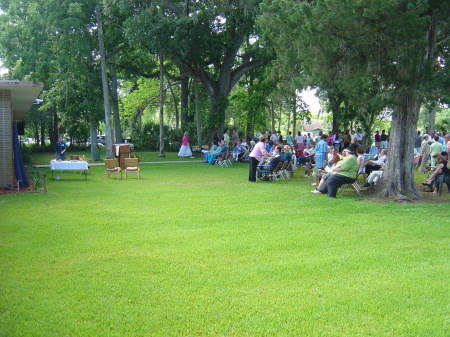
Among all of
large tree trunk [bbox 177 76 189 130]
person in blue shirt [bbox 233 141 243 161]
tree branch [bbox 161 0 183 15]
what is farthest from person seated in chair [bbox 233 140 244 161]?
large tree trunk [bbox 177 76 189 130]

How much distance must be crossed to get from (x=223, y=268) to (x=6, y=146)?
10.4 metres

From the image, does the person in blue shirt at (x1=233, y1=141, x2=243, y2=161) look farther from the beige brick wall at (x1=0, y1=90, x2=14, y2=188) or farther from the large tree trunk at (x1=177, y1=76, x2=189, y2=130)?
the beige brick wall at (x1=0, y1=90, x2=14, y2=188)

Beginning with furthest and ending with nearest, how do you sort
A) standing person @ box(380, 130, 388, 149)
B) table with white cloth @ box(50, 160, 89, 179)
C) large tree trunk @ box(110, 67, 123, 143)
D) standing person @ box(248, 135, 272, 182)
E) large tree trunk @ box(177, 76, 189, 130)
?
large tree trunk @ box(177, 76, 189, 130), large tree trunk @ box(110, 67, 123, 143), standing person @ box(380, 130, 388, 149), table with white cloth @ box(50, 160, 89, 179), standing person @ box(248, 135, 272, 182)

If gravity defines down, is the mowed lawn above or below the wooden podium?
below

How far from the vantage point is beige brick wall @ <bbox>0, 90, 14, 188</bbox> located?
45.6ft

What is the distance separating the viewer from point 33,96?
15.1m

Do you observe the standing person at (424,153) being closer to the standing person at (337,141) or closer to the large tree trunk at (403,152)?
the standing person at (337,141)

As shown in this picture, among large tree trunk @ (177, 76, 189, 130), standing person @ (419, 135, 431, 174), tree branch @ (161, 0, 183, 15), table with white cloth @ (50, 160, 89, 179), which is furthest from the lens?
large tree trunk @ (177, 76, 189, 130)

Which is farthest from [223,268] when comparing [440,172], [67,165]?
[67,165]

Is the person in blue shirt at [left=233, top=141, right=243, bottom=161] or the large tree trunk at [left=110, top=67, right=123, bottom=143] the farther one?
the large tree trunk at [left=110, top=67, right=123, bottom=143]

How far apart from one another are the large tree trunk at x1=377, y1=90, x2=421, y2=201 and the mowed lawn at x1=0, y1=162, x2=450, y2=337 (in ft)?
3.71

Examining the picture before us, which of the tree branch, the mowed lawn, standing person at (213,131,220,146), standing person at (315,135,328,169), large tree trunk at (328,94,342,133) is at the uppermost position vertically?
the tree branch

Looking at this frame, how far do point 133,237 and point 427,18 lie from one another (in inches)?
329

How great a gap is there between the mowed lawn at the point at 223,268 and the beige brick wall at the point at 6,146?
10.0ft
